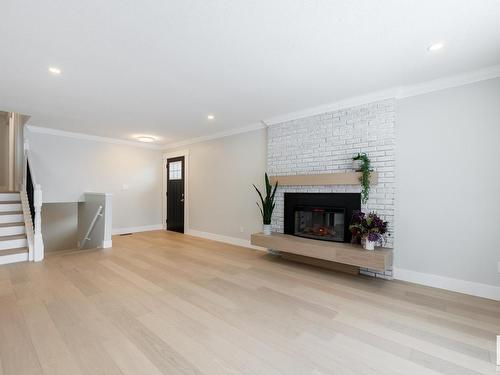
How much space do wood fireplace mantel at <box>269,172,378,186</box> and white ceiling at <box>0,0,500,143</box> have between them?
1.13 m

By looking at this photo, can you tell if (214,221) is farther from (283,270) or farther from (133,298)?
(133,298)

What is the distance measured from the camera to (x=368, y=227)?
3.15 m

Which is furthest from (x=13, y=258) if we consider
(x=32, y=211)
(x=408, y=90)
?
(x=408, y=90)

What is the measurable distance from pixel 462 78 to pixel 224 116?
3.33 metres

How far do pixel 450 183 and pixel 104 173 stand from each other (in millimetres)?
6848

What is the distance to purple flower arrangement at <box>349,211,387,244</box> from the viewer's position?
3049 millimetres

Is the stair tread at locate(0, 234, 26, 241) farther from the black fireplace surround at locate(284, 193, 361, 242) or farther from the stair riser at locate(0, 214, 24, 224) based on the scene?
the black fireplace surround at locate(284, 193, 361, 242)

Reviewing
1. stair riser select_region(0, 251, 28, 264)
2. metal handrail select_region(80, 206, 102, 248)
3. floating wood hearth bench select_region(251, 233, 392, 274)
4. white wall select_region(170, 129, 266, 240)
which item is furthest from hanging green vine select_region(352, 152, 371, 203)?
stair riser select_region(0, 251, 28, 264)

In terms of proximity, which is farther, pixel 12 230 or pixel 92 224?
pixel 92 224

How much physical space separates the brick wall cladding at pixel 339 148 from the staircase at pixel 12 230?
4.26 meters

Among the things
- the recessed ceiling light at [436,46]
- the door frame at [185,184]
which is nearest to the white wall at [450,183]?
the recessed ceiling light at [436,46]

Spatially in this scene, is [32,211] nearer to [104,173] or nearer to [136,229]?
[104,173]

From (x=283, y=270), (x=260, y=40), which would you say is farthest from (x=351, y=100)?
(x=283, y=270)

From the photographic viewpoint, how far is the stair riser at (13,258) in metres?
3.66
